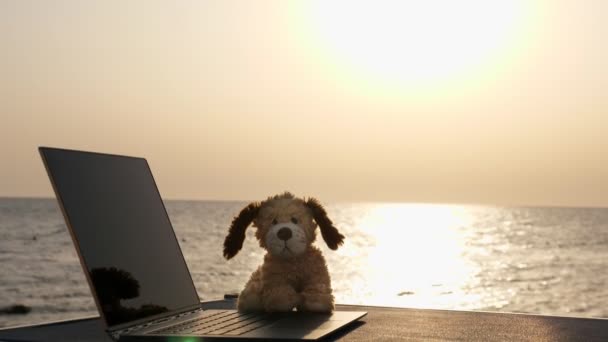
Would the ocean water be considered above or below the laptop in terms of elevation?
above

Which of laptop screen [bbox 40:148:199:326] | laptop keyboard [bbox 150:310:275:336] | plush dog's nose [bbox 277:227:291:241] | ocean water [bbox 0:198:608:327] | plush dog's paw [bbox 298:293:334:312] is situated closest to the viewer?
laptop keyboard [bbox 150:310:275:336]

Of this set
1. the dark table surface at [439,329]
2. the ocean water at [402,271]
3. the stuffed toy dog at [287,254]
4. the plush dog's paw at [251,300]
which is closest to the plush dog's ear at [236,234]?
the stuffed toy dog at [287,254]

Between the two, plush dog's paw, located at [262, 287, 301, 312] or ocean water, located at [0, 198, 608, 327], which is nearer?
plush dog's paw, located at [262, 287, 301, 312]

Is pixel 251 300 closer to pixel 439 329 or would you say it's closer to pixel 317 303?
pixel 317 303

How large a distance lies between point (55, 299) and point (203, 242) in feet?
60.6

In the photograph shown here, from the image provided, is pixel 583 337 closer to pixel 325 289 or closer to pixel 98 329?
pixel 325 289

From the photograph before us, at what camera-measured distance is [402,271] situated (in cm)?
3047

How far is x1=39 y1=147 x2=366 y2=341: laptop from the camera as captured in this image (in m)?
1.52

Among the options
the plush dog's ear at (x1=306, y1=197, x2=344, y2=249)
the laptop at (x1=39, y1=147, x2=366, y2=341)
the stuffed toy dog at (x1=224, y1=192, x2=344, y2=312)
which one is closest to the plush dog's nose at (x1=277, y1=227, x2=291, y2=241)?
the stuffed toy dog at (x1=224, y1=192, x2=344, y2=312)

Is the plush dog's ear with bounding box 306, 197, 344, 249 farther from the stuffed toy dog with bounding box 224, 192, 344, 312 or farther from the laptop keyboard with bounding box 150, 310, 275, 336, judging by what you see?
the laptop keyboard with bounding box 150, 310, 275, 336

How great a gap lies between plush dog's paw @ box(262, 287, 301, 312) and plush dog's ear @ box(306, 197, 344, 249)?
0.70ft

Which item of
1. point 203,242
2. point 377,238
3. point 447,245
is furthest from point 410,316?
point 377,238

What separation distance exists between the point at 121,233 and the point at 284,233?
17.3 inches

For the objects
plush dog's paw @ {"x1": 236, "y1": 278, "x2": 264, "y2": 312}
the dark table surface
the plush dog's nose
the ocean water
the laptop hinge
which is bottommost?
the dark table surface
